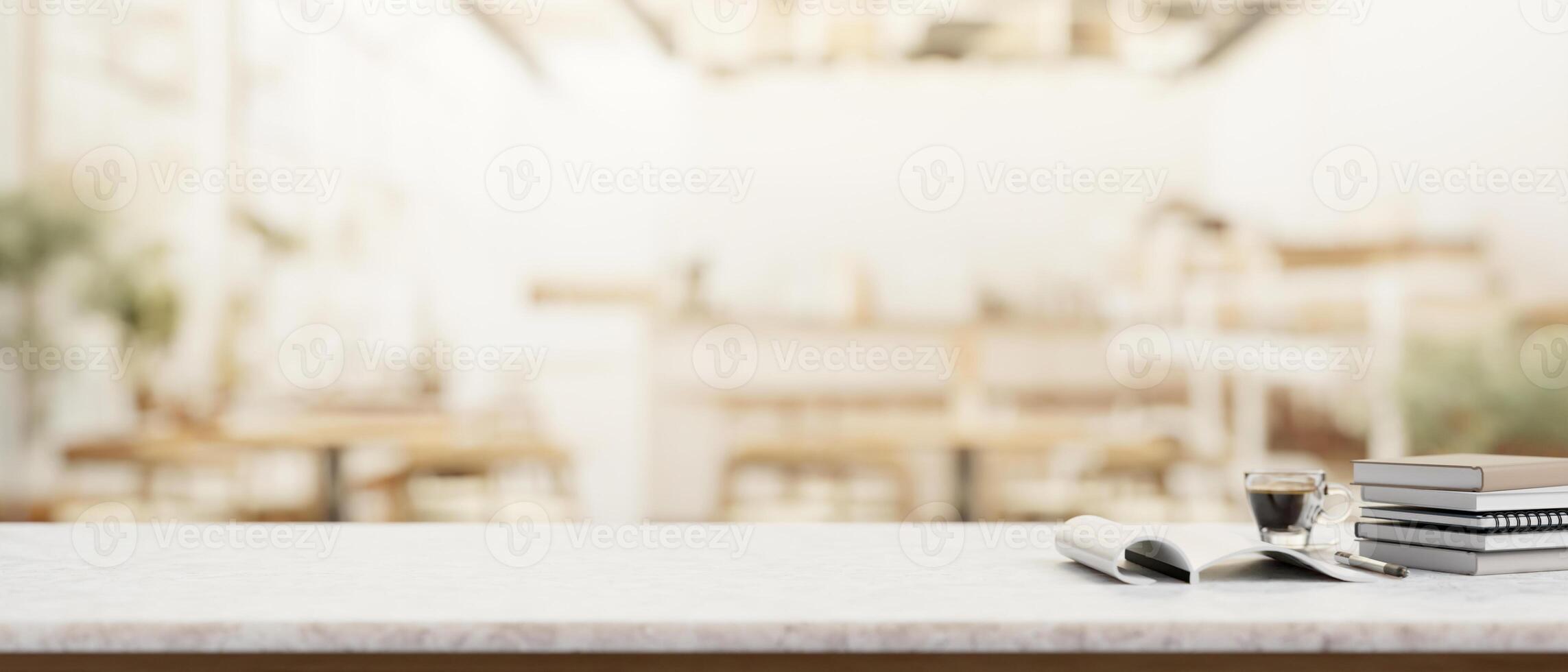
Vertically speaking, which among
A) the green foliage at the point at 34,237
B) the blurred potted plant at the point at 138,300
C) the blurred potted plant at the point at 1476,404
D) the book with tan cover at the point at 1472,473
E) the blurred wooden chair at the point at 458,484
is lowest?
the blurred wooden chair at the point at 458,484

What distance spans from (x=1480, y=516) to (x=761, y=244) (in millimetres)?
2753

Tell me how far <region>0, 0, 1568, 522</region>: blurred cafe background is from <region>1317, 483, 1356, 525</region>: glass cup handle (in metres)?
2.40

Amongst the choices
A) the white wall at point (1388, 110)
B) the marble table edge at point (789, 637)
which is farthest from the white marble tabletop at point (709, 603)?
the white wall at point (1388, 110)

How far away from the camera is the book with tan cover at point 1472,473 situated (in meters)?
0.88

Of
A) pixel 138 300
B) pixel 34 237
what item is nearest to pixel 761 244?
pixel 138 300

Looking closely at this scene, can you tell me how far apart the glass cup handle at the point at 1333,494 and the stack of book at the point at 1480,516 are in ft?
0.16

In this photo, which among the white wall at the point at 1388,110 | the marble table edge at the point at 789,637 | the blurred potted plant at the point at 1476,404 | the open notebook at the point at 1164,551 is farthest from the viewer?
the white wall at the point at 1388,110

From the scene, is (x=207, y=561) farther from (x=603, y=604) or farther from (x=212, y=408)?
(x=212, y=408)

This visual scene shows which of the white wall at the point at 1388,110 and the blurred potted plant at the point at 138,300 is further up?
the white wall at the point at 1388,110

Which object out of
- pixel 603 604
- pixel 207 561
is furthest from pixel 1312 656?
pixel 207 561

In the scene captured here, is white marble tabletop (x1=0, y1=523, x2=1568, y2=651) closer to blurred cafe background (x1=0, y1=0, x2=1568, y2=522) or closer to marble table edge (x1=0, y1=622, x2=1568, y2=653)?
marble table edge (x1=0, y1=622, x2=1568, y2=653)

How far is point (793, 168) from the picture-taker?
3.56 m

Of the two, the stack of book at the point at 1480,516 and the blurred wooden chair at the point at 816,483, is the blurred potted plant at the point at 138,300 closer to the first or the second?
the blurred wooden chair at the point at 816,483

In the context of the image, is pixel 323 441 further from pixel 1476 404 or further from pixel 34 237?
pixel 1476 404
